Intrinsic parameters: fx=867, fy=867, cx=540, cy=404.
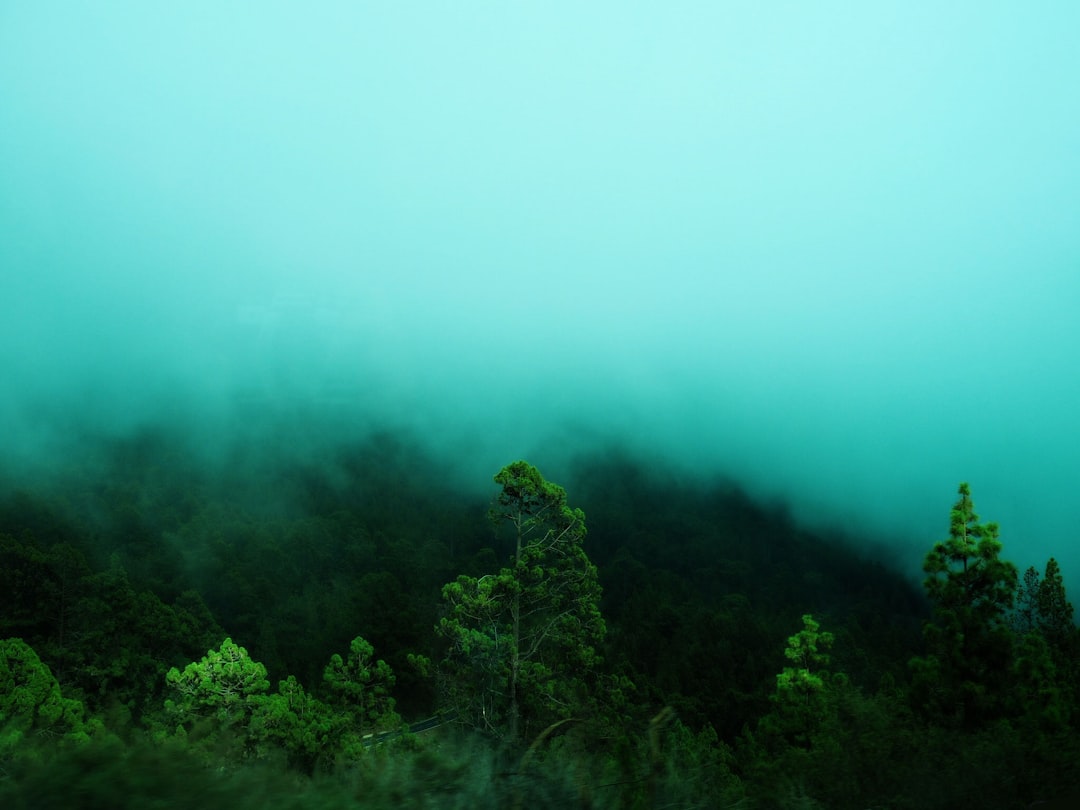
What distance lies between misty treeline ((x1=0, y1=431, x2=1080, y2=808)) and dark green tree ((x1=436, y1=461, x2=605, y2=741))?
2.8 inches

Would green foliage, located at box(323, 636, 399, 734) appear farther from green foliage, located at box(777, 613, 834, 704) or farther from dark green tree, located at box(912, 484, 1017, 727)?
dark green tree, located at box(912, 484, 1017, 727)

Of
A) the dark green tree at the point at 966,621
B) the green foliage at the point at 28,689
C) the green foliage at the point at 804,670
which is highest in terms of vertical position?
the dark green tree at the point at 966,621

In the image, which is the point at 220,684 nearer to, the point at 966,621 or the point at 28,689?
the point at 28,689

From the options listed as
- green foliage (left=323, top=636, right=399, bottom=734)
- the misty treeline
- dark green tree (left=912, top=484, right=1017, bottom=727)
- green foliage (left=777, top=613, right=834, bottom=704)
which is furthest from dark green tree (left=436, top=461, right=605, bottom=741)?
dark green tree (left=912, top=484, right=1017, bottom=727)

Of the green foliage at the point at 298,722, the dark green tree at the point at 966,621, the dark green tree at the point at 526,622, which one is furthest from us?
the dark green tree at the point at 526,622

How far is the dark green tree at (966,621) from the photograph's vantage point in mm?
16266

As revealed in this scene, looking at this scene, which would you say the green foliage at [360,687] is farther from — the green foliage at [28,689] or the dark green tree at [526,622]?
the green foliage at [28,689]

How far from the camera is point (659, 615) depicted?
60.6m

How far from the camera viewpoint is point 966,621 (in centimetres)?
1645

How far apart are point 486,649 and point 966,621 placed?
444 inches

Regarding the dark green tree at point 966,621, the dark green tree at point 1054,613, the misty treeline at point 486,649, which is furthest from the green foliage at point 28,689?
the dark green tree at point 1054,613

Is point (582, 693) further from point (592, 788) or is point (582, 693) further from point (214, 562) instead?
point (214, 562)

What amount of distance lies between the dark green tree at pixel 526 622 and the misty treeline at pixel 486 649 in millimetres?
72

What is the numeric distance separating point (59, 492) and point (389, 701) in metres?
62.0
